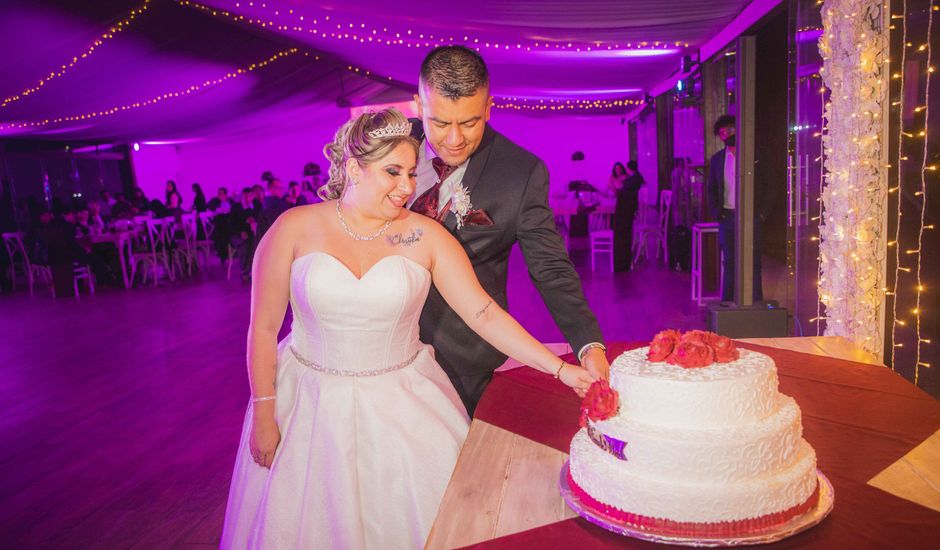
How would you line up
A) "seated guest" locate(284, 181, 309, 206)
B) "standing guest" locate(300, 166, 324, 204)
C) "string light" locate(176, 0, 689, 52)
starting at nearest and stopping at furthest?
"string light" locate(176, 0, 689, 52)
"seated guest" locate(284, 181, 309, 206)
"standing guest" locate(300, 166, 324, 204)

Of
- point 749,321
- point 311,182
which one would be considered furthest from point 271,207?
point 749,321

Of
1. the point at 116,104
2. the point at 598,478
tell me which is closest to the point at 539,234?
the point at 598,478

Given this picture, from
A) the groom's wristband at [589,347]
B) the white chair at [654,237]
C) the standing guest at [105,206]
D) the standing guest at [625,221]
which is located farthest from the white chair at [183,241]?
the groom's wristband at [589,347]

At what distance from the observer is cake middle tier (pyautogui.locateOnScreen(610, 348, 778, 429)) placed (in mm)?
1296

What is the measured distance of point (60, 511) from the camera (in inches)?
138

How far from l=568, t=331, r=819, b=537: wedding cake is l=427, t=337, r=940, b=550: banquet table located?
6 cm

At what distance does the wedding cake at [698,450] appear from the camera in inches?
50.1

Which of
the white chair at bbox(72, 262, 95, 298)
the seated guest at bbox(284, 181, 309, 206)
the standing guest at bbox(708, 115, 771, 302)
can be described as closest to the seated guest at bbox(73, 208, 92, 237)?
the white chair at bbox(72, 262, 95, 298)

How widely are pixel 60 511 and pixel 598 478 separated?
10.5ft

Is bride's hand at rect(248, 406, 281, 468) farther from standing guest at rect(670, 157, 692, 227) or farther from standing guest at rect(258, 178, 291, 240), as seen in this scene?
standing guest at rect(670, 157, 692, 227)

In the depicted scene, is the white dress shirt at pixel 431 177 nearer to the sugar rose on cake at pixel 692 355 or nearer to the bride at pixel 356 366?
the bride at pixel 356 366

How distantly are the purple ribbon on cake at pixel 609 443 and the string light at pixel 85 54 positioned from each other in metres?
7.36

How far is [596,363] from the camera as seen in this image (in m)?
2.04

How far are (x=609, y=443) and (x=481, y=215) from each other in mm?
1108
